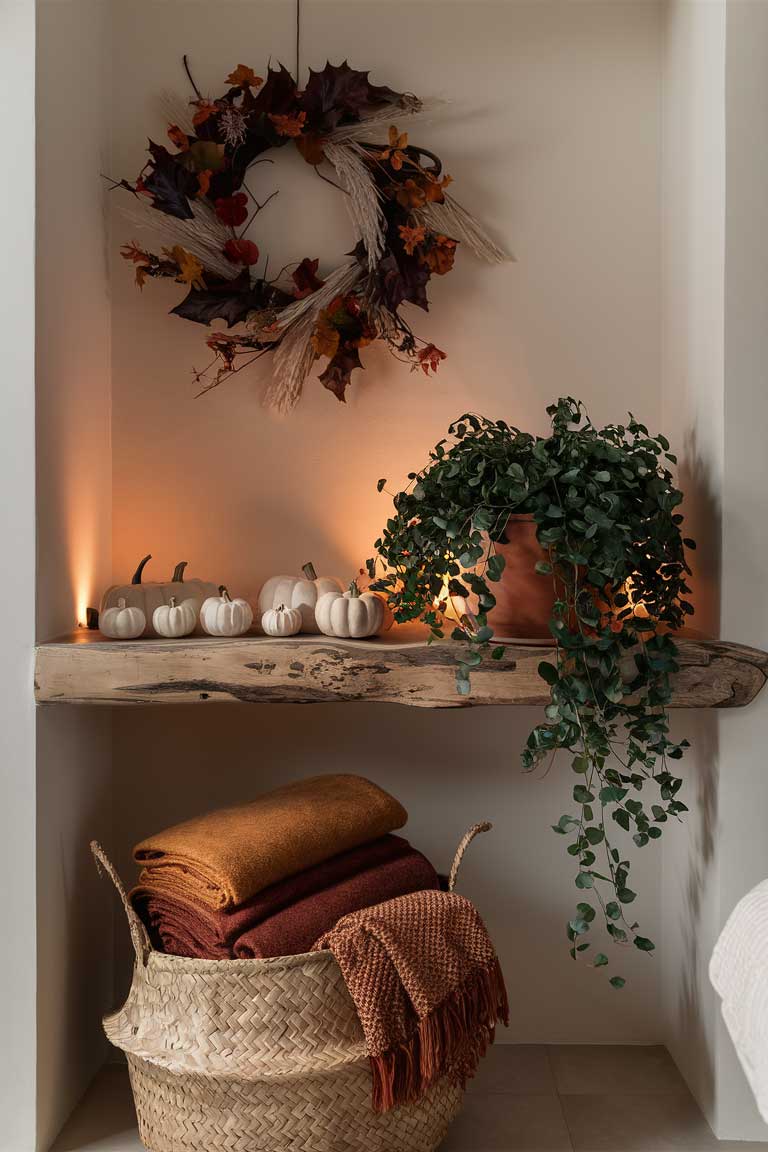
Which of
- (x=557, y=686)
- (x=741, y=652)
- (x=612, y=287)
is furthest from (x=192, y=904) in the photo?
(x=612, y=287)

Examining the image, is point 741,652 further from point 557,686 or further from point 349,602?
point 349,602

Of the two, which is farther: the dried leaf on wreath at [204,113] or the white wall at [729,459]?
the dried leaf on wreath at [204,113]

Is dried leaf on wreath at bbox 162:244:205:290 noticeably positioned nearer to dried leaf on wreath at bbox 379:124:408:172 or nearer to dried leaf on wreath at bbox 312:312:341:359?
dried leaf on wreath at bbox 312:312:341:359

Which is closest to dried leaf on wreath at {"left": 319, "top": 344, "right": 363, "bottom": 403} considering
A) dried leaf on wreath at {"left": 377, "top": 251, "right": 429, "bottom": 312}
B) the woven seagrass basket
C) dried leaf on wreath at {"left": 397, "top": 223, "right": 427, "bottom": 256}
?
dried leaf on wreath at {"left": 377, "top": 251, "right": 429, "bottom": 312}

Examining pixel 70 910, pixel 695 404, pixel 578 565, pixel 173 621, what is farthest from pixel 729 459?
pixel 70 910

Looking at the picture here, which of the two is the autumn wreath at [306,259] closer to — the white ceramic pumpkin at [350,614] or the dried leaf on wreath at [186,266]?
the dried leaf on wreath at [186,266]

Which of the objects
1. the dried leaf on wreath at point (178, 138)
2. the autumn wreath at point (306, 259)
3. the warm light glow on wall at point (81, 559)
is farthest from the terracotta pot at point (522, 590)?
the dried leaf on wreath at point (178, 138)

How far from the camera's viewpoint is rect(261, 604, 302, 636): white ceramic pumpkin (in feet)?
5.73

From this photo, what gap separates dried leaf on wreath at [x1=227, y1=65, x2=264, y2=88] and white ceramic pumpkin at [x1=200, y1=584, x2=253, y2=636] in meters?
1.05

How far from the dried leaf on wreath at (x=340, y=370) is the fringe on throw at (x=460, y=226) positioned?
12.4 inches

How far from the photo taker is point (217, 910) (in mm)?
1576

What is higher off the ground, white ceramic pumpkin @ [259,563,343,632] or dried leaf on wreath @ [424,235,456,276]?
dried leaf on wreath @ [424,235,456,276]

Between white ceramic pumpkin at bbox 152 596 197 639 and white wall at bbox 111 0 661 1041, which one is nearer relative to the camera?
white ceramic pumpkin at bbox 152 596 197 639

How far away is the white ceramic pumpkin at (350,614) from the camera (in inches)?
68.6
